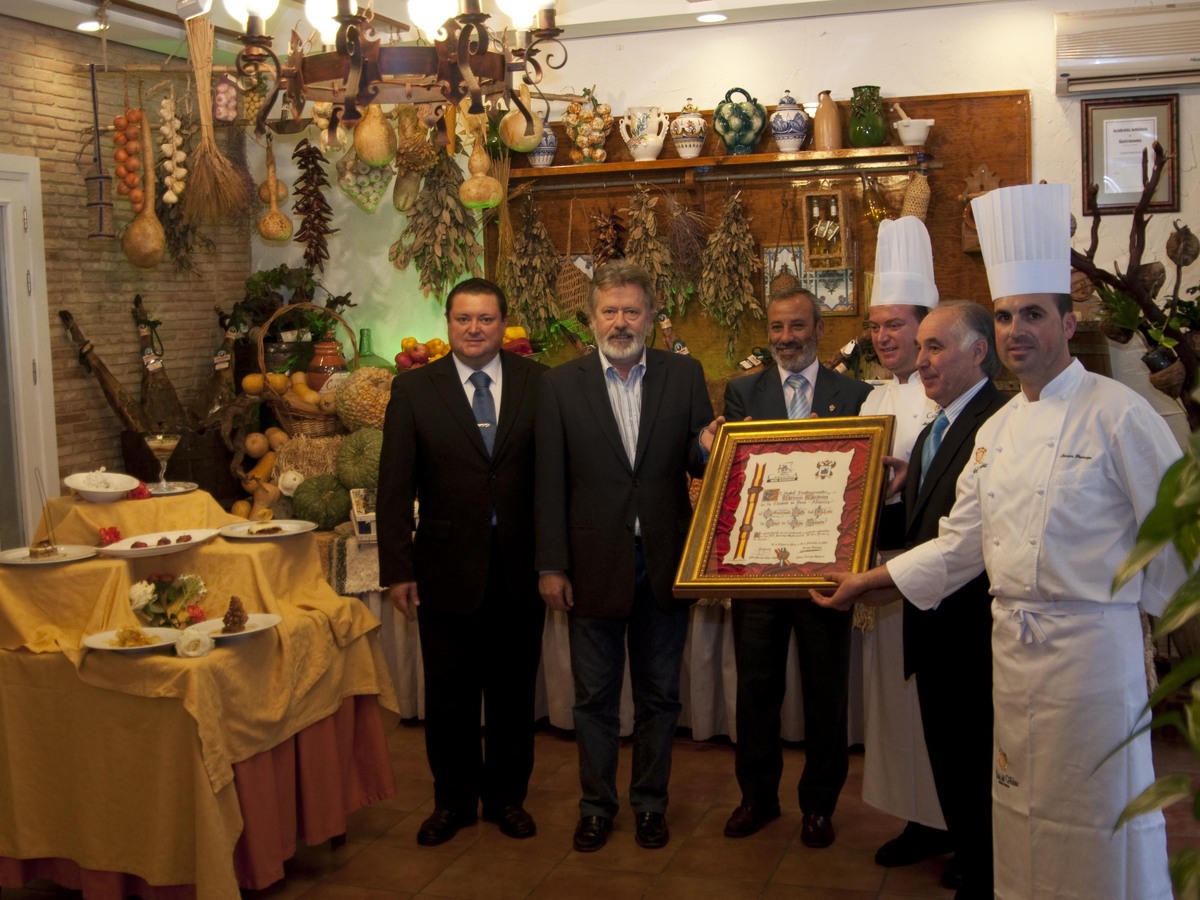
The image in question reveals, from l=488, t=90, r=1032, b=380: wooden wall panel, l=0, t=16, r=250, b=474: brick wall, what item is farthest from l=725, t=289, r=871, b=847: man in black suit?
l=0, t=16, r=250, b=474: brick wall

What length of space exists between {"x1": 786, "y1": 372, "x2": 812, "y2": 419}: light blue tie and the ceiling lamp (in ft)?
3.94

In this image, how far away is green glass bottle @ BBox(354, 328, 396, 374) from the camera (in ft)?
22.0

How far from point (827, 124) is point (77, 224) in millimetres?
3746

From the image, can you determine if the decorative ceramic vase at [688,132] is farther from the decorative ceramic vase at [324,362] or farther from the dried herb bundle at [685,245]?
the decorative ceramic vase at [324,362]

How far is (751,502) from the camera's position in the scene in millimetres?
3768

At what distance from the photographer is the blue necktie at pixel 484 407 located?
4.18 metres

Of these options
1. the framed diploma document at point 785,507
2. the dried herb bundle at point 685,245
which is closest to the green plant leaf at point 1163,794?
the framed diploma document at point 785,507

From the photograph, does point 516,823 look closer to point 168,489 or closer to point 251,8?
point 168,489

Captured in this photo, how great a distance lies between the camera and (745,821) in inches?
165

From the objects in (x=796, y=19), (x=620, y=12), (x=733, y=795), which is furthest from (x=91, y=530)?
(x=796, y=19)

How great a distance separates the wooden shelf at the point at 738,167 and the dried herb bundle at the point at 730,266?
0.68 feet

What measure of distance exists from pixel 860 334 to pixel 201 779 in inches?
163

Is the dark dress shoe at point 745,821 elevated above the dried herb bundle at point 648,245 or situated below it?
below

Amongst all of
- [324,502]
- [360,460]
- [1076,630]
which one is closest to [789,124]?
[360,460]
